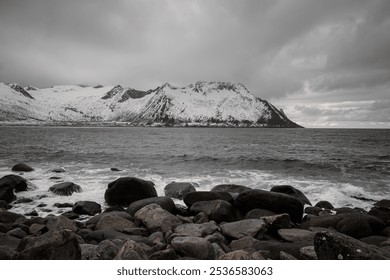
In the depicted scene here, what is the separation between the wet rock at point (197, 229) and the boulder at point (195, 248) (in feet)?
3.92

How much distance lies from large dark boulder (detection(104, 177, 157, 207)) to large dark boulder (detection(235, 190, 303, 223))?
4.14m

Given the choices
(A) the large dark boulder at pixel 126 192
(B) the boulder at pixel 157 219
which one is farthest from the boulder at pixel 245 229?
(A) the large dark boulder at pixel 126 192

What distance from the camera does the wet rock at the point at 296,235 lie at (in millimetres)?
6312

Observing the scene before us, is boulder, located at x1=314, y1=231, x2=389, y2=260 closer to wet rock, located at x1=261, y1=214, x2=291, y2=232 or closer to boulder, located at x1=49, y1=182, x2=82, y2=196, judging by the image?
wet rock, located at x1=261, y1=214, x2=291, y2=232

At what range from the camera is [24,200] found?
10.9 meters

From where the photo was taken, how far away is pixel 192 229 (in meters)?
6.76

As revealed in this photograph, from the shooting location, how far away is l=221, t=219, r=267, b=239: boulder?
6676mm

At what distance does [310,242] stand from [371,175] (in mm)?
15304
